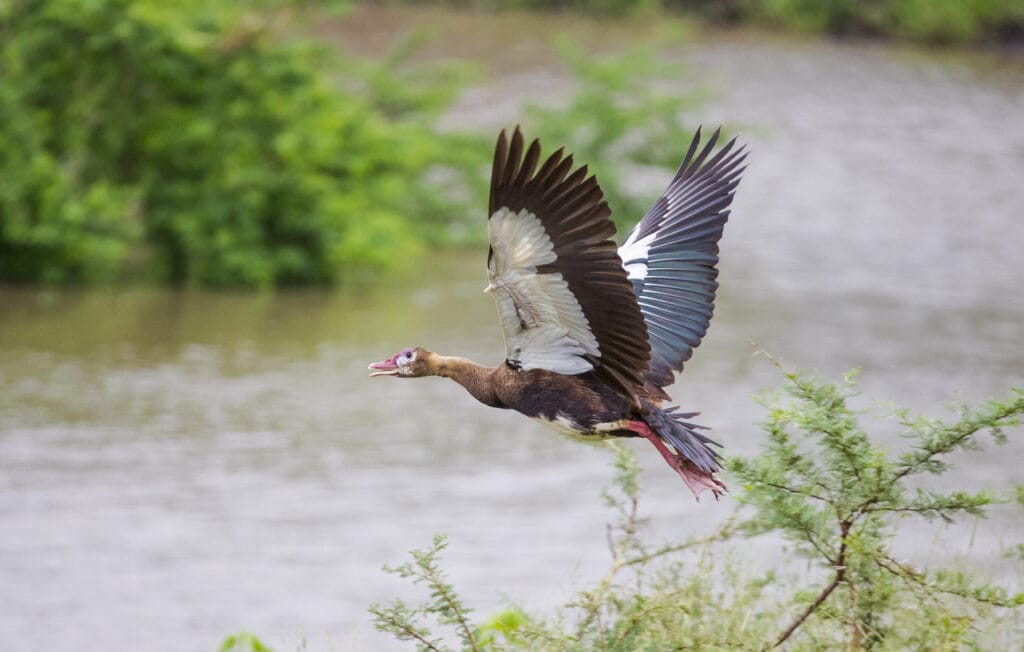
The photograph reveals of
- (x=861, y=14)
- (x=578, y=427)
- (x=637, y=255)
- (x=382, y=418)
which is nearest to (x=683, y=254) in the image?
(x=637, y=255)

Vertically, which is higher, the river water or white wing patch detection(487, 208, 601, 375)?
the river water

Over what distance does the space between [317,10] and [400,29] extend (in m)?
12.4

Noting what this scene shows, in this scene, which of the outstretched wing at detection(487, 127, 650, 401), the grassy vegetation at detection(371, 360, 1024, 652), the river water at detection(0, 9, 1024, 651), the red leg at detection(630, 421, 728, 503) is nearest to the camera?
the grassy vegetation at detection(371, 360, 1024, 652)

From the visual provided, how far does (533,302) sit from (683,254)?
1129mm

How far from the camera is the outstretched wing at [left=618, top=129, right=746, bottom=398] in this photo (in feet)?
17.8

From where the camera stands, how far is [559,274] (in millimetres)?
4477

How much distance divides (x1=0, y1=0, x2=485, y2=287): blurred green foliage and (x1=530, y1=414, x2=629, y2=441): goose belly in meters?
8.45

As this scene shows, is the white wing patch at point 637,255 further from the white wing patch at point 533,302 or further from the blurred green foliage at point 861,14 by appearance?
the blurred green foliage at point 861,14

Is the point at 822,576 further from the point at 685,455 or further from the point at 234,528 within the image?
the point at 234,528

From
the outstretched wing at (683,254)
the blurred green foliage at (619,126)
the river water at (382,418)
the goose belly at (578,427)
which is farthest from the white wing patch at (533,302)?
the blurred green foliage at (619,126)

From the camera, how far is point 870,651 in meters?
4.44

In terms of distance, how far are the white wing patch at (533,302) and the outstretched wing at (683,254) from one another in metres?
0.71

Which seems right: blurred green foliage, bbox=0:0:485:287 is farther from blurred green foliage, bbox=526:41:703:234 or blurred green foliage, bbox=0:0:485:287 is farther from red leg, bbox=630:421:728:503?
red leg, bbox=630:421:728:503

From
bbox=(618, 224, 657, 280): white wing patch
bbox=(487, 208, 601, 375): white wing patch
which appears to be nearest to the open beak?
bbox=(487, 208, 601, 375): white wing patch
